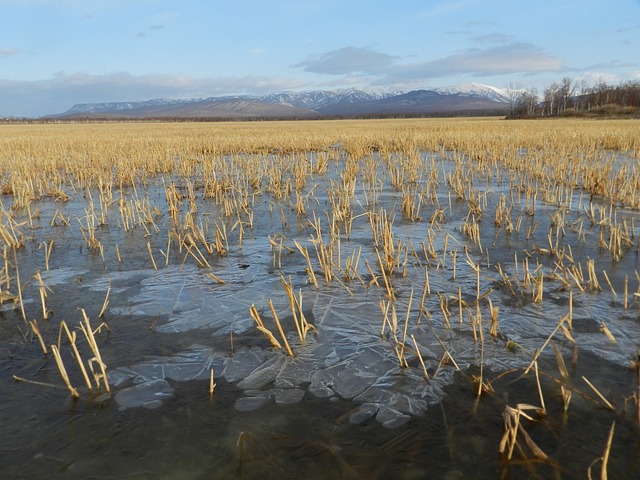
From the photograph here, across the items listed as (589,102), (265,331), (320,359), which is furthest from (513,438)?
(589,102)

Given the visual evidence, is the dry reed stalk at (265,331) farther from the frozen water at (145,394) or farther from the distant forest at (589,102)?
the distant forest at (589,102)

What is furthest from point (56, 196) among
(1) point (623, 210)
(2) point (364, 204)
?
(1) point (623, 210)

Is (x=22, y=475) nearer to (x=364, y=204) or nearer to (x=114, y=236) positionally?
(x=114, y=236)

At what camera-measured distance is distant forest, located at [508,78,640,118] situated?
62.2 m

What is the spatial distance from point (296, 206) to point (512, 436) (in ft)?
21.8

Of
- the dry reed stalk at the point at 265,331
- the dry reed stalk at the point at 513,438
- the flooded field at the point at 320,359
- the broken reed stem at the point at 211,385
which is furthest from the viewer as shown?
the dry reed stalk at the point at 265,331

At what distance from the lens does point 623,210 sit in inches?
309

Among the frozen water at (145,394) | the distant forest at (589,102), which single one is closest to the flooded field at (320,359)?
the frozen water at (145,394)

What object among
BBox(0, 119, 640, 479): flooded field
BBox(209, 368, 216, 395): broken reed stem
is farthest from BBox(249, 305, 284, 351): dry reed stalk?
BBox(209, 368, 216, 395): broken reed stem

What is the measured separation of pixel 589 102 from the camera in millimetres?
82750

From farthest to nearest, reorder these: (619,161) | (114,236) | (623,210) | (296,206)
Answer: (619,161)
(296,206)
(623,210)
(114,236)

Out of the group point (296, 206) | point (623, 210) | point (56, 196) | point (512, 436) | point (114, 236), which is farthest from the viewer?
point (56, 196)

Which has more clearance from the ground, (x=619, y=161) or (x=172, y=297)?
(x=619, y=161)

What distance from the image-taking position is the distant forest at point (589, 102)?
6216 cm
